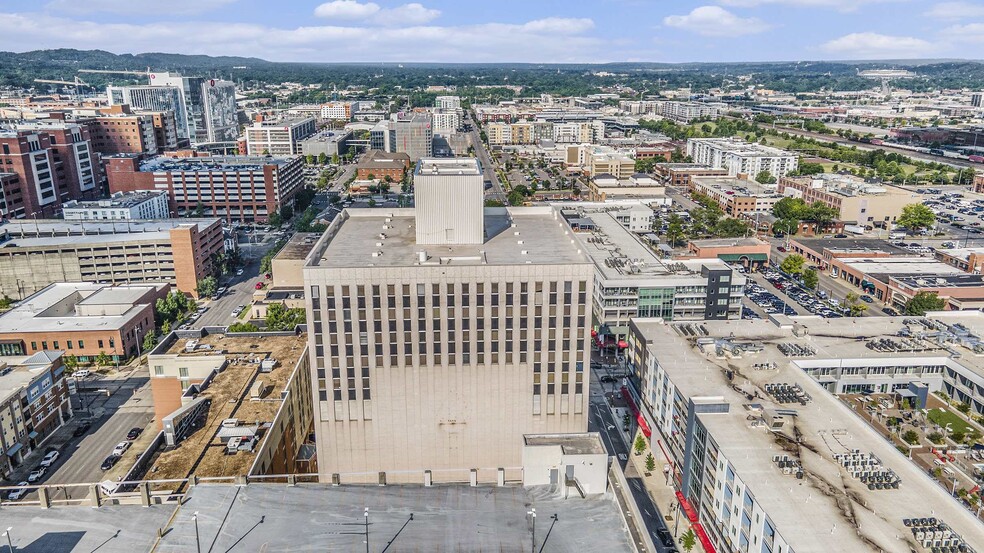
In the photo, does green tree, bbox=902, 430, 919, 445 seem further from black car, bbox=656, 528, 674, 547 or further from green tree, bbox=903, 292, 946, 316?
green tree, bbox=903, 292, 946, 316

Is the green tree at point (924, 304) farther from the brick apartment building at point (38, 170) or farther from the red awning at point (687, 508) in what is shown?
the brick apartment building at point (38, 170)

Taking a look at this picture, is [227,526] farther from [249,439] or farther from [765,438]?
[765,438]

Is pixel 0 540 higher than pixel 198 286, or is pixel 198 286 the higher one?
pixel 0 540

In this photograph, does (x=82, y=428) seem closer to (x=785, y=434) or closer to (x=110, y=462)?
(x=110, y=462)

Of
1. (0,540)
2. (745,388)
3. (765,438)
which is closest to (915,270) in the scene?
(745,388)

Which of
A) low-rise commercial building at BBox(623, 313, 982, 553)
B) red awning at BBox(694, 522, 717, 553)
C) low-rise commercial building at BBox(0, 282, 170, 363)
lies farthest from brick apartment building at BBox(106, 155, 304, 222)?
red awning at BBox(694, 522, 717, 553)
